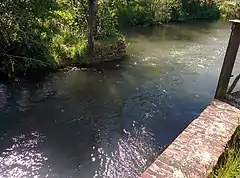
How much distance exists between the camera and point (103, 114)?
8711mm

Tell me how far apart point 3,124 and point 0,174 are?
80.4 inches

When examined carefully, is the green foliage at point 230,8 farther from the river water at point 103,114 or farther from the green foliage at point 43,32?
the green foliage at point 43,32

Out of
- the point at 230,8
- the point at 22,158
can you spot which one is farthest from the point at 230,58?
the point at 230,8

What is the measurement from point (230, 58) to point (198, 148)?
3020 mm

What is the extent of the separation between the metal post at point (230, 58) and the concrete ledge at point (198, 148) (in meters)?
0.93

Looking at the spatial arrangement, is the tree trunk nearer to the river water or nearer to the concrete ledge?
the river water

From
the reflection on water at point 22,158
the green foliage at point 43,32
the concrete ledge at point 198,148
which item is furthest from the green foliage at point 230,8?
the reflection on water at point 22,158

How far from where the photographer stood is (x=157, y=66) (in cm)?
1295

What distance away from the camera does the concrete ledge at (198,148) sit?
4355 millimetres

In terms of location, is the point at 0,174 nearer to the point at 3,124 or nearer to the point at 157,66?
the point at 3,124

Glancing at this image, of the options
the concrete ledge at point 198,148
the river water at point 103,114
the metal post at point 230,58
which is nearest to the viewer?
the concrete ledge at point 198,148

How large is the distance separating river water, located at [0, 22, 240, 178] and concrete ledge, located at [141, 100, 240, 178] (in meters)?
1.42

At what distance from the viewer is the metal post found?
22.8 ft

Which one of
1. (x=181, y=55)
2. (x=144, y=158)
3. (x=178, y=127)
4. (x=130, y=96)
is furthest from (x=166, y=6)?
(x=144, y=158)
